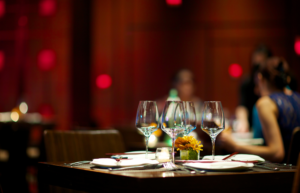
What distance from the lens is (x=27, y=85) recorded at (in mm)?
7664

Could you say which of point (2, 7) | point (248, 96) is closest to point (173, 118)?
point (248, 96)

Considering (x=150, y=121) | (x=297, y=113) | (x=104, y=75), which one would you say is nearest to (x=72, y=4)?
(x=104, y=75)

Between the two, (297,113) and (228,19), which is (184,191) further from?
(228,19)

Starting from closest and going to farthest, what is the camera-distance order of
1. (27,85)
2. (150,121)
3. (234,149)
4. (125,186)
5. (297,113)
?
(125,186), (150,121), (234,149), (297,113), (27,85)

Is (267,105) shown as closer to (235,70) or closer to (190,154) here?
(190,154)

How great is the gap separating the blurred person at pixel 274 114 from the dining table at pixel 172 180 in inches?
31.6

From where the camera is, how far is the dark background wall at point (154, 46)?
21.1 ft

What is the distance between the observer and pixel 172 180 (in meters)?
1.00

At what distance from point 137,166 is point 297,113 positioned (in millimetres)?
→ 1386

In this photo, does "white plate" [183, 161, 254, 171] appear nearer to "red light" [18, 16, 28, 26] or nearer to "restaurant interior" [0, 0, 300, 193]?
"restaurant interior" [0, 0, 300, 193]

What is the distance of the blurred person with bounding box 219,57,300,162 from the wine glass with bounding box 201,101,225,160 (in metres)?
0.69

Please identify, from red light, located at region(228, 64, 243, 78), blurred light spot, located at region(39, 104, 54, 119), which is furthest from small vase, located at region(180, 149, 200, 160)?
blurred light spot, located at region(39, 104, 54, 119)

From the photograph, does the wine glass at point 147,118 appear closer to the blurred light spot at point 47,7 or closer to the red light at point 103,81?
the red light at point 103,81

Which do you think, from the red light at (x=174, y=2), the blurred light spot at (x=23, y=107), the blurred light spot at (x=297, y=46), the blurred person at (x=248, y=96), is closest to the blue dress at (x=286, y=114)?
the blurred person at (x=248, y=96)
